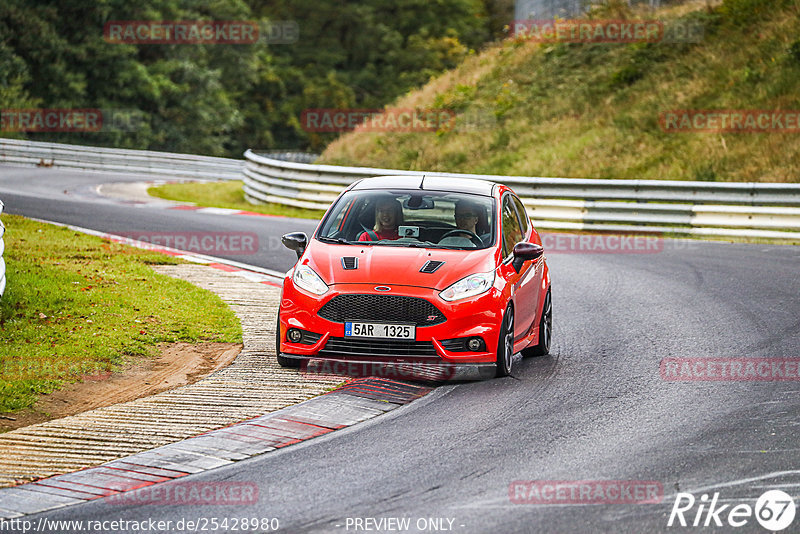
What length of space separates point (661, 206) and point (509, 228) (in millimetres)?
12156

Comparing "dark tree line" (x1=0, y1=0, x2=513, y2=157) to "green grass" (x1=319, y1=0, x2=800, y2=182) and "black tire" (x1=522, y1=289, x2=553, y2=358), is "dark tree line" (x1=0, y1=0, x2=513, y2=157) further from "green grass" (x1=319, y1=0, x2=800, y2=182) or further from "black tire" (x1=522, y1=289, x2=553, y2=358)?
"black tire" (x1=522, y1=289, x2=553, y2=358)

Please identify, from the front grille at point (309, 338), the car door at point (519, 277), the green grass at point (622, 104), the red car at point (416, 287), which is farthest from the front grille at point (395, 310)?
the green grass at point (622, 104)

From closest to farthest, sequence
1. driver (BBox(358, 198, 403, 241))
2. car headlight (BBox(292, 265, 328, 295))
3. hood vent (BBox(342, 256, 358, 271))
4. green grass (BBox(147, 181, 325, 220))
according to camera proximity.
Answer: car headlight (BBox(292, 265, 328, 295)) → hood vent (BBox(342, 256, 358, 271)) → driver (BBox(358, 198, 403, 241)) → green grass (BBox(147, 181, 325, 220))

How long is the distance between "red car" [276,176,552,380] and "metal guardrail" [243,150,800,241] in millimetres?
9665

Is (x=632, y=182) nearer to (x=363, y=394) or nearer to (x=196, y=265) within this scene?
(x=196, y=265)

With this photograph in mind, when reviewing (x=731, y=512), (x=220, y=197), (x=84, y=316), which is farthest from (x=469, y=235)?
(x=220, y=197)

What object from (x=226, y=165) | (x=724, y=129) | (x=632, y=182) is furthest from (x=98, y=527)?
(x=226, y=165)

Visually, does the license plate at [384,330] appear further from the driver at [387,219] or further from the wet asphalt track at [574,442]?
the driver at [387,219]

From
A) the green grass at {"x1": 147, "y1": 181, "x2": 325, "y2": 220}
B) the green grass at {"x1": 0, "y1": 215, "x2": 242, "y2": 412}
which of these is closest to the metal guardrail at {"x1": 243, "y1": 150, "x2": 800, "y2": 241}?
the green grass at {"x1": 147, "y1": 181, "x2": 325, "y2": 220}

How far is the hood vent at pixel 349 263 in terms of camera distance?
9172 mm

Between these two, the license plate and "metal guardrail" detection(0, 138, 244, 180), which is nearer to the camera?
the license plate

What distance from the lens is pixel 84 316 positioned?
10906 mm

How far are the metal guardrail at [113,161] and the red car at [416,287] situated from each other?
1213 inches

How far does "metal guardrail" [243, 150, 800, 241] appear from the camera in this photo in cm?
2042
